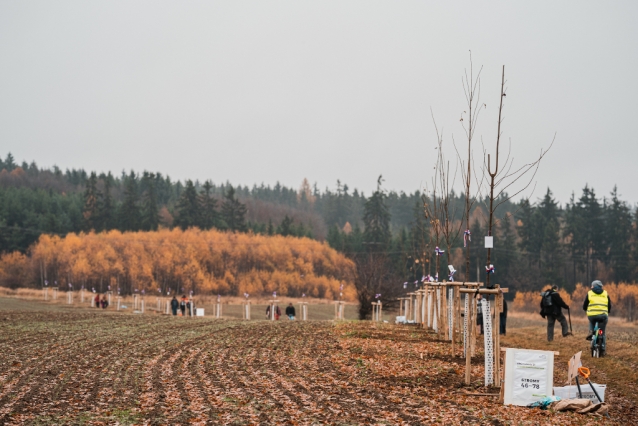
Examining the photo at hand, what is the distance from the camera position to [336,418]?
35.7 ft

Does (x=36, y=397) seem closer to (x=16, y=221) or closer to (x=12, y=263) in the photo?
(x=12, y=263)

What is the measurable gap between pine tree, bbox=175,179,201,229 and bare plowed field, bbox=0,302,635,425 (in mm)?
108946

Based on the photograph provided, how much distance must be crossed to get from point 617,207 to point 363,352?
9454 cm

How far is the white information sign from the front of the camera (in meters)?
12.1

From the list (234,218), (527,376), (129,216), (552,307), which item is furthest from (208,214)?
(527,376)

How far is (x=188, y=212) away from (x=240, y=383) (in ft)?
396

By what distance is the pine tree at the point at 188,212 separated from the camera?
132625 mm

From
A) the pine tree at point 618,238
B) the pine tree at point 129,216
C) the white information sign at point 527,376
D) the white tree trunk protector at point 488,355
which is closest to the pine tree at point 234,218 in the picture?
the pine tree at point 129,216

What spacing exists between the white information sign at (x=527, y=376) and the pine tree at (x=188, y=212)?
123m

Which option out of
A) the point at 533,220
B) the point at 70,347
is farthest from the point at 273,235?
the point at 70,347

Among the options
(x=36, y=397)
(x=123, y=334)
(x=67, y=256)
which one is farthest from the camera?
(x=67, y=256)

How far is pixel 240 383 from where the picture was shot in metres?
14.4

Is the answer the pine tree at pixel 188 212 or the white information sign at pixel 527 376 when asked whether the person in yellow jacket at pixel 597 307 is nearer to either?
the white information sign at pixel 527 376

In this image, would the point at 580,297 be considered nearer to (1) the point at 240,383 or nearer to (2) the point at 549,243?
(2) the point at 549,243
